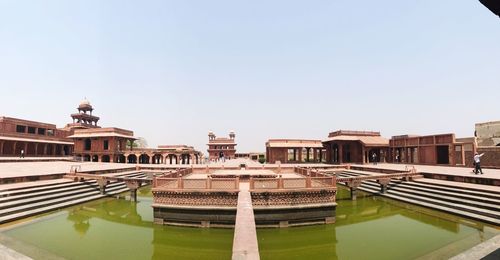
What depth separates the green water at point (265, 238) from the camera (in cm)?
977

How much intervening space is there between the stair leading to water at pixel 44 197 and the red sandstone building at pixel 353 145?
27.6m

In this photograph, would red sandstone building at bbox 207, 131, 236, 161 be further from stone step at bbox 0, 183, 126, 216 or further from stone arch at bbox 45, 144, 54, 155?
stone step at bbox 0, 183, 126, 216

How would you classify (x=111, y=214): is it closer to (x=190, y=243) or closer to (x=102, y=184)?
(x=102, y=184)

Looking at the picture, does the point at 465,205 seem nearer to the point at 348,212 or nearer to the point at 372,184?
the point at 348,212

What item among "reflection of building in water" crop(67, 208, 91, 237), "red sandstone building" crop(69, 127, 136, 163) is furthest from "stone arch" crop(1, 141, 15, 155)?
"reflection of building in water" crop(67, 208, 91, 237)

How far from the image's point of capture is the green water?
32.1ft

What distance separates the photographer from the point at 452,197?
1502 cm

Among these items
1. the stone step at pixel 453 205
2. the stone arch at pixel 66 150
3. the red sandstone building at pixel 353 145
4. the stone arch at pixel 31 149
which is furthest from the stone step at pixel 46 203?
the stone arch at pixel 66 150

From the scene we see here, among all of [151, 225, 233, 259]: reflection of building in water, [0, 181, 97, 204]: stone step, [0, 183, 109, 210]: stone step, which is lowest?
[151, 225, 233, 259]: reflection of building in water

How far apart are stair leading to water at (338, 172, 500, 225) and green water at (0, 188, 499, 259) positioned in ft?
2.15

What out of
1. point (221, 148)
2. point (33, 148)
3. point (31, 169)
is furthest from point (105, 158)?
point (221, 148)

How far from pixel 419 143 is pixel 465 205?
21.0 meters

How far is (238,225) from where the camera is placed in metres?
7.67

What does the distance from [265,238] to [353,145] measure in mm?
28968
